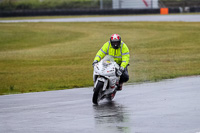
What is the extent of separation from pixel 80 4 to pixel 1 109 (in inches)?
2257

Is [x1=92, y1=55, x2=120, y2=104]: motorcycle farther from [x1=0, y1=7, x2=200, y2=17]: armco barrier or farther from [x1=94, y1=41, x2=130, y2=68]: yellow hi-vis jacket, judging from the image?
[x1=0, y1=7, x2=200, y2=17]: armco barrier

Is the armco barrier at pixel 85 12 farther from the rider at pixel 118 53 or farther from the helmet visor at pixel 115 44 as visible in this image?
the helmet visor at pixel 115 44

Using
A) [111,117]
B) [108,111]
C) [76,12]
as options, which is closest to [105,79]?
[108,111]

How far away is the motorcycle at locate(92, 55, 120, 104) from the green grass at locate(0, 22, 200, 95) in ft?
12.1

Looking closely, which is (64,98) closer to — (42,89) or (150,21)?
A: (42,89)

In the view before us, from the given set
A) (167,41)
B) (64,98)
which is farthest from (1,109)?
(167,41)

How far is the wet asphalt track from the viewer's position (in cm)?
861

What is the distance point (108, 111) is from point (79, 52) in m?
16.9

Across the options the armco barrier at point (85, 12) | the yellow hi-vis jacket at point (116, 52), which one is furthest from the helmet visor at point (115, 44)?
the armco barrier at point (85, 12)

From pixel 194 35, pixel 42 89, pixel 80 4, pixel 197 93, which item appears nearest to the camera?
pixel 197 93

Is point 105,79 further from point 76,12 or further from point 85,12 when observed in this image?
point 76,12

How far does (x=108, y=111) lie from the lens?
10.5 metres

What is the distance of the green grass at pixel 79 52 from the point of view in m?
17.4

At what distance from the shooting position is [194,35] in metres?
32.9
